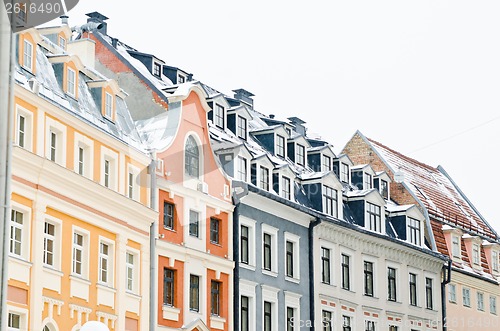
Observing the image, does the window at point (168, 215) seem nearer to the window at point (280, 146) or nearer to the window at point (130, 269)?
the window at point (130, 269)

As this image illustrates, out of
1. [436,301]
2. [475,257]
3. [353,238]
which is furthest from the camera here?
[475,257]

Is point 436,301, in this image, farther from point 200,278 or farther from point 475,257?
point 200,278

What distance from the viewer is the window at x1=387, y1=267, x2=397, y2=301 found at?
5575 cm

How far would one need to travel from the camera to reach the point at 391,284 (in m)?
56.1

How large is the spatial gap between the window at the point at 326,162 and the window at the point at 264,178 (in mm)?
7408

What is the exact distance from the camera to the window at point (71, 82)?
37250 mm

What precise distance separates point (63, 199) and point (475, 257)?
3399cm

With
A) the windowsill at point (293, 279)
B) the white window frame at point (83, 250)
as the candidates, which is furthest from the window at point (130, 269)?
the windowsill at point (293, 279)

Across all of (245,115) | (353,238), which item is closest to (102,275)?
(245,115)

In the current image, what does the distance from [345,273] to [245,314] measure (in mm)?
8326

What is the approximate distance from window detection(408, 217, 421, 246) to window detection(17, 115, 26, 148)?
27.7 metres

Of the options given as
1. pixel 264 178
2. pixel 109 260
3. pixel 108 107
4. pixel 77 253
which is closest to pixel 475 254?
pixel 264 178

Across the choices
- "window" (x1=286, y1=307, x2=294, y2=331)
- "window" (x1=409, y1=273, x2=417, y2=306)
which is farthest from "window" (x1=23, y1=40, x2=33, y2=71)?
"window" (x1=409, y1=273, x2=417, y2=306)

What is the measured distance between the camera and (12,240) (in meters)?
33.2
